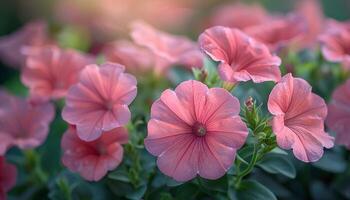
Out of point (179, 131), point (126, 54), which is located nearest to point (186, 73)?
point (126, 54)

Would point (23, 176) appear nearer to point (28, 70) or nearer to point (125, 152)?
point (28, 70)

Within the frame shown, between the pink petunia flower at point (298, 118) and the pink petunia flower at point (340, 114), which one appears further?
the pink petunia flower at point (340, 114)

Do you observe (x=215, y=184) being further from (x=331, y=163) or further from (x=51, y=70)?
(x=51, y=70)

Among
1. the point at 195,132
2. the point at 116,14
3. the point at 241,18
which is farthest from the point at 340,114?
the point at 116,14

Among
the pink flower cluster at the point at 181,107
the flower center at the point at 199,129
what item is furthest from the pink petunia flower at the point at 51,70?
the flower center at the point at 199,129

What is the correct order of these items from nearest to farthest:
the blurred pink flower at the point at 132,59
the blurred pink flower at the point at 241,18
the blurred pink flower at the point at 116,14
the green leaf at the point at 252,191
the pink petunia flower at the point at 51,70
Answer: the green leaf at the point at 252,191 → the pink petunia flower at the point at 51,70 → the blurred pink flower at the point at 132,59 → the blurred pink flower at the point at 241,18 → the blurred pink flower at the point at 116,14

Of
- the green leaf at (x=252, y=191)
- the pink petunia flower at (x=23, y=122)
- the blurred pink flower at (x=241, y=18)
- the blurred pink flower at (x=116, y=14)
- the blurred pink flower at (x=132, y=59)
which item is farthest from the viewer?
the blurred pink flower at (x=116, y=14)

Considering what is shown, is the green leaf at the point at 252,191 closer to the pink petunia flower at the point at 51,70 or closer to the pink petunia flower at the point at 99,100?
the pink petunia flower at the point at 99,100

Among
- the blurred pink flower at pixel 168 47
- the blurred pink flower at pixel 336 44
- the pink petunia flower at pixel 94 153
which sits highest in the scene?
the blurred pink flower at pixel 336 44
